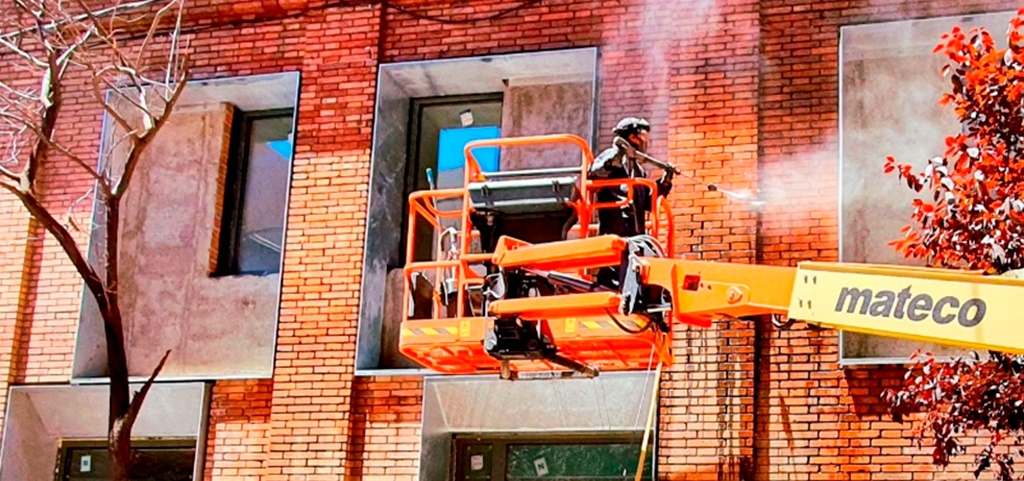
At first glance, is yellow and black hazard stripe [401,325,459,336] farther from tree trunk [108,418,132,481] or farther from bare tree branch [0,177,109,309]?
bare tree branch [0,177,109,309]

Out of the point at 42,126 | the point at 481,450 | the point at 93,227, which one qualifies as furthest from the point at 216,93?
the point at 481,450

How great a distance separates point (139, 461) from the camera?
15047 mm

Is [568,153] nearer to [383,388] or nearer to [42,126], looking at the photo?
[383,388]

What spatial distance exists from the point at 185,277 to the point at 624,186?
6708mm

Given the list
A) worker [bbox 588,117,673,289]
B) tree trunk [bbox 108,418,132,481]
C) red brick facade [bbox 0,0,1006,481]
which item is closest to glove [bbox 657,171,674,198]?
worker [bbox 588,117,673,289]

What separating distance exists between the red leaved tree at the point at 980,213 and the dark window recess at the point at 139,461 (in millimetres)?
7988

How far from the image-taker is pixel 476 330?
9945mm

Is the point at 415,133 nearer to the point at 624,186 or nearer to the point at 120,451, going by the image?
the point at 120,451

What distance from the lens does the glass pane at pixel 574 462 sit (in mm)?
13547

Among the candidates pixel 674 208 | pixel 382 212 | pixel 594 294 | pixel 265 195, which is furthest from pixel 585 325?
pixel 265 195

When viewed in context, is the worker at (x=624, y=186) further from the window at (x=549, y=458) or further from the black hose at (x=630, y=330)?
the window at (x=549, y=458)

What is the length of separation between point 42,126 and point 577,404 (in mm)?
5231

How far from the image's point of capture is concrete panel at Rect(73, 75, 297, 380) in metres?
14.9

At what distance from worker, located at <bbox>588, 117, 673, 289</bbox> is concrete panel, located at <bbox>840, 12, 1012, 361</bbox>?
3.49m
